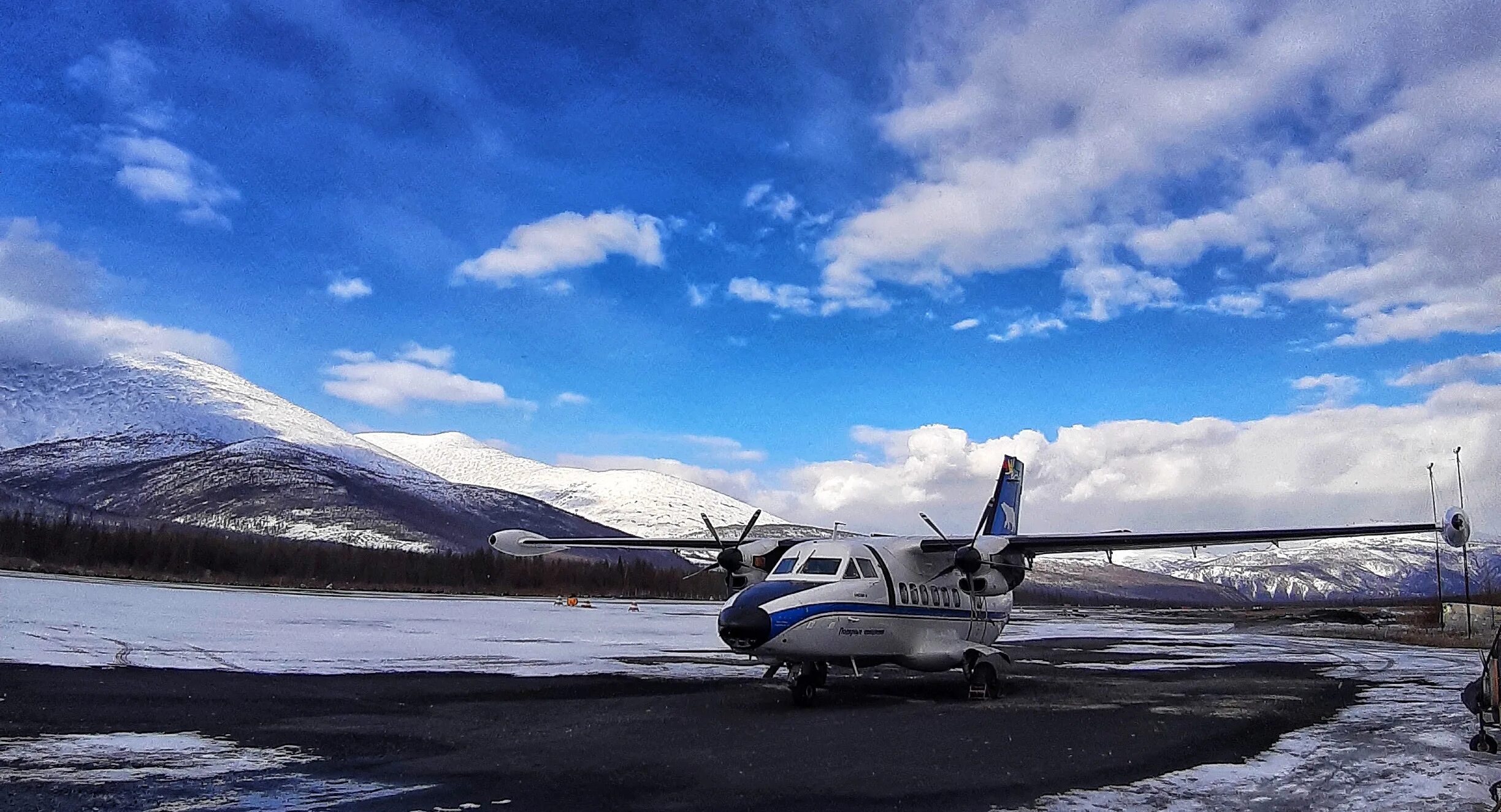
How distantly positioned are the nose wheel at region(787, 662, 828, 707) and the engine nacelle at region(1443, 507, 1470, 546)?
30.8 ft

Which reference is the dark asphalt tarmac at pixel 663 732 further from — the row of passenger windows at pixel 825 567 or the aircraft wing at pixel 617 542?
the aircraft wing at pixel 617 542

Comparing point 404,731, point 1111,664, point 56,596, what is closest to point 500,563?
point 56,596

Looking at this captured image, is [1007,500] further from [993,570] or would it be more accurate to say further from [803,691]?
[803,691]

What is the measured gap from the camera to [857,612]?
1717 cm

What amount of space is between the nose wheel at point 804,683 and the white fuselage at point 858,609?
0.16 m

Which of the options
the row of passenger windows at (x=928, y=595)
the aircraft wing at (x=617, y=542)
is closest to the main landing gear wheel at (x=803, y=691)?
the row of passenger windows at (x=928, y=595)

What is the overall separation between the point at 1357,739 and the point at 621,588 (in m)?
120

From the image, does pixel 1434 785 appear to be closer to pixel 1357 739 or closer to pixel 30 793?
pixel 1357 739

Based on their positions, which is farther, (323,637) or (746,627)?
(323,637)

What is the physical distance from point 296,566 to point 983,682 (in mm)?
109268

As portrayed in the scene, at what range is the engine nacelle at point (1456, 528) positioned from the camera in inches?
513

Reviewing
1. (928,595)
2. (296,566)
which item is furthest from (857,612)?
(296,566)

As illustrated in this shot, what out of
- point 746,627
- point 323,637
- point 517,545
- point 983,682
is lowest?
point 323,637

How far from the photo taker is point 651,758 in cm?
1040
